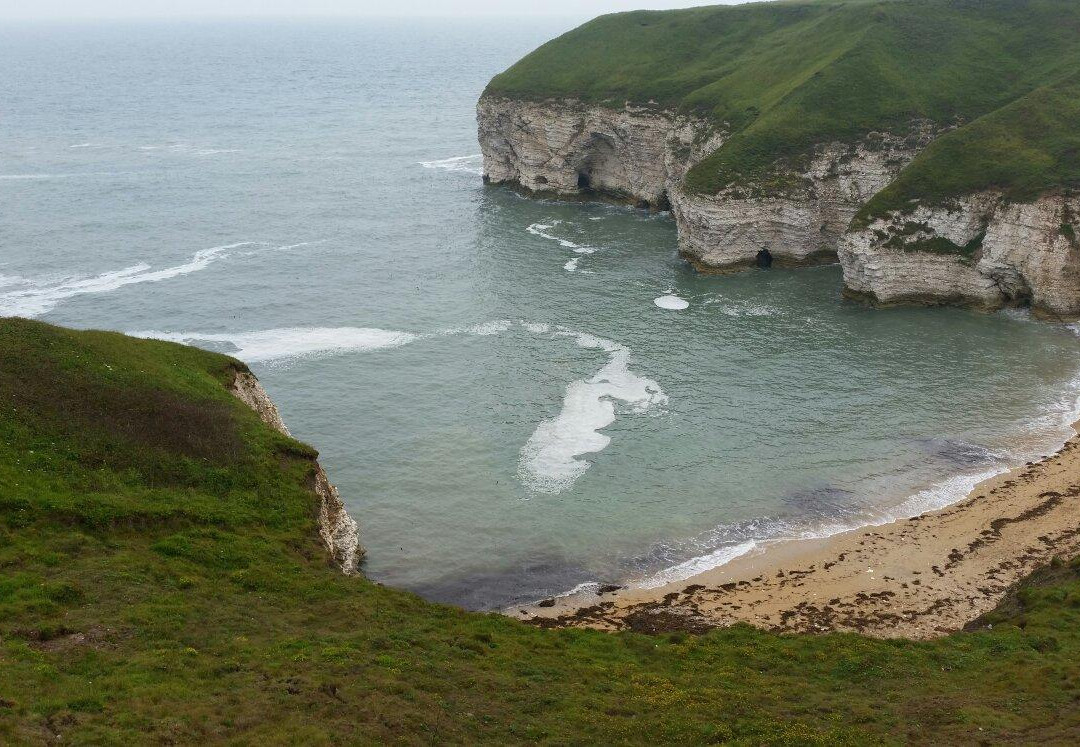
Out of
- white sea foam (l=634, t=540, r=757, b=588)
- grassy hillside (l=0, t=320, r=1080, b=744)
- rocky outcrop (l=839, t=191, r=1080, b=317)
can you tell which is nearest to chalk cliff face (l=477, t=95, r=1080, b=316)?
rocky outcrop (l=839, t=191, r=1080, b=317)

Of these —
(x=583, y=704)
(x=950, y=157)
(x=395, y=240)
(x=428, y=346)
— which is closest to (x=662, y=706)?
(x=583, y=704)

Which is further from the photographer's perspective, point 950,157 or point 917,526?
point 950,157

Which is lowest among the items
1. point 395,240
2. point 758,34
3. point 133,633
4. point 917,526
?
point 917,526

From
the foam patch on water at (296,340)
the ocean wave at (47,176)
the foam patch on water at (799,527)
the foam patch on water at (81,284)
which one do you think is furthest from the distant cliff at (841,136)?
the ocean wave at (47,176)

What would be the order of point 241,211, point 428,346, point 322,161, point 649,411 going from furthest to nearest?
1. point 322,161
2. point 241,211
3. point 428,346
4. point 649,411

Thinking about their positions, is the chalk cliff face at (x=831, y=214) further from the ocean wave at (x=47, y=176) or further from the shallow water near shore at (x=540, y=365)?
the ocean wave at (x=47, y=176)

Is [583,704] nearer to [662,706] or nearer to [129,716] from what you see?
[662,706]

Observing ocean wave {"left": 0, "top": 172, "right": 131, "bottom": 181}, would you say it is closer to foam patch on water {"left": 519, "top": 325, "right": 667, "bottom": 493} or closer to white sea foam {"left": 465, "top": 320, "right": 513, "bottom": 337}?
white sea foam {"left": 465, "top": 320, "right": 513, "bottom": 337}

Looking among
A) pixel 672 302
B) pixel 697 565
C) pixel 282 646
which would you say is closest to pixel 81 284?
pixel 672 302
